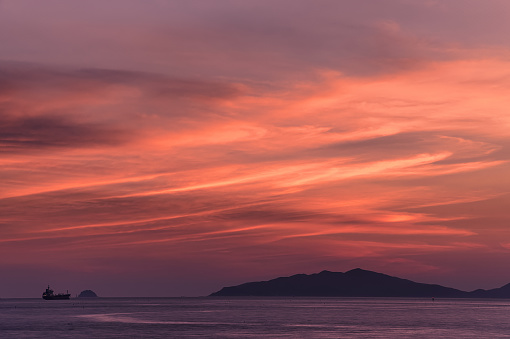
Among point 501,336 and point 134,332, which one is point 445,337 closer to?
point 501,336

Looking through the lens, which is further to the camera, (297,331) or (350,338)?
(297,331)

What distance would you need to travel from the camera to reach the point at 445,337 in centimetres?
14438

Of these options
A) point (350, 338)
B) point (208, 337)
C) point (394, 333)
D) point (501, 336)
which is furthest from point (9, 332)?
point (501, 336)

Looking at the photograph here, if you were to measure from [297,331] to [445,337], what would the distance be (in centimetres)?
3615

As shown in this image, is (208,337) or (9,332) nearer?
(208,337)

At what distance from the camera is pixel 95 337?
14400cm

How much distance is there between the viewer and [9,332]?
161750 mm

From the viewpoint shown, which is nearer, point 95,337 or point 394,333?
point 95,337

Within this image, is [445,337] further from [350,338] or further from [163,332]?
[163,332]

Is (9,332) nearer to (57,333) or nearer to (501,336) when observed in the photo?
(57,333)

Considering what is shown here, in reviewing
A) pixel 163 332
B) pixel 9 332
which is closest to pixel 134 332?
pixel 163 332

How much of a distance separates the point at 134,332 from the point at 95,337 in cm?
1651

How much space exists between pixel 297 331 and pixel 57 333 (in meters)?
57.7

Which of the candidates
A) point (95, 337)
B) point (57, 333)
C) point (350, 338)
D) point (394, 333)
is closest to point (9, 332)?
point (57, 333)
